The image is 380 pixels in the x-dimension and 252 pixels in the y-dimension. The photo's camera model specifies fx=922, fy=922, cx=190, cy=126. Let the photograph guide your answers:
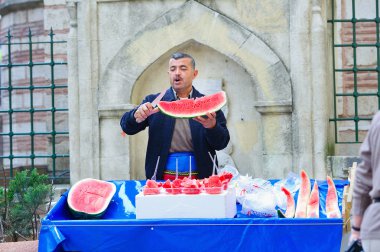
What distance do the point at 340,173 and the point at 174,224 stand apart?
4.57 m

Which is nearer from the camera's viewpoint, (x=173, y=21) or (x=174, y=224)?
(x=174, y=224)

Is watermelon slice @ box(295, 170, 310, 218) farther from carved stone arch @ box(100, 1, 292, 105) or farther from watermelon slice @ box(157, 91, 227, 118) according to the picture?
carved stone arch @ box(100, 1, 292, 105)

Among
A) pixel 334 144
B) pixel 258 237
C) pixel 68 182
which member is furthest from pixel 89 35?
pixel 258 237

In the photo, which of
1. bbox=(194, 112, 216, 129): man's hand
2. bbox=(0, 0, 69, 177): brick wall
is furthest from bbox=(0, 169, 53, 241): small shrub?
bbox=(0, 0, 69, 177): brick wall

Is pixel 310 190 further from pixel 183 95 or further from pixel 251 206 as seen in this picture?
pixel 183 95

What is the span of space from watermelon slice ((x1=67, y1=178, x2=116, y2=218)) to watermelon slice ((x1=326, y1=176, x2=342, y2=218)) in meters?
1.52

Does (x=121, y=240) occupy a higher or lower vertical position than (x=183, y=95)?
lower

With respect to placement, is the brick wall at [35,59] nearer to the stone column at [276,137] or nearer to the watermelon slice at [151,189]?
the stone column at [276,137]

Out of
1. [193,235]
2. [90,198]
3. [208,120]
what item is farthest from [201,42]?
[193,235]

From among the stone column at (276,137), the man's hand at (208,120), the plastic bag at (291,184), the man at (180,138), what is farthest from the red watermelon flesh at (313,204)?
the stone column at (276,137)

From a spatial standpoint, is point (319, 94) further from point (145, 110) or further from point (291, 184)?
point (145, 110)

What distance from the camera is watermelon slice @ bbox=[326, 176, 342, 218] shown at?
5996mm

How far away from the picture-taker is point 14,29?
15.7 metres

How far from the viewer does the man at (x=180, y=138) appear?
7.16 m
